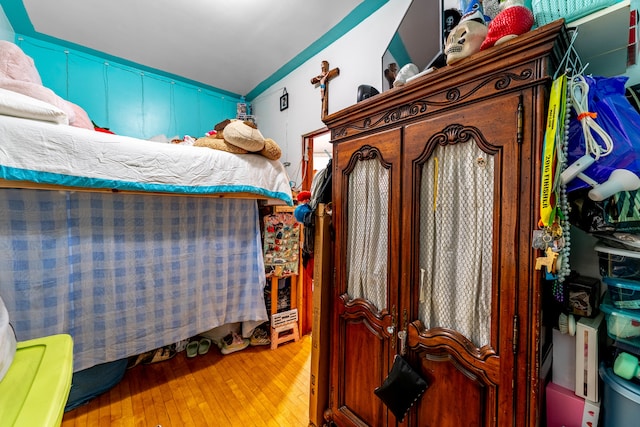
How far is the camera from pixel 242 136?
1.75 meters

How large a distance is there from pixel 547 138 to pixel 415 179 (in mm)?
399

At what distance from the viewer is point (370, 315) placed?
1159 millimetres

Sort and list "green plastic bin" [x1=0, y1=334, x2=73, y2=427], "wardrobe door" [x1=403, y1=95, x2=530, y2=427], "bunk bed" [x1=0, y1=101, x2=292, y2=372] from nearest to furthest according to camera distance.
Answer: "green plastic bin" [x1=0, y1=334, x2=73, y2=427], "wardrobe door" [x1=403, y1=95, x2=530, y2=427], "bunk bed" [x1=0, y1=101, x2=292, y2=372]

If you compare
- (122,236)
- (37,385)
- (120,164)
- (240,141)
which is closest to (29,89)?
(120,164)

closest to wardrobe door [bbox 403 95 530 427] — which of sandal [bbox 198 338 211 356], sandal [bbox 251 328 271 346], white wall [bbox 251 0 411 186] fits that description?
white wall [bbox 251 0 411 186]

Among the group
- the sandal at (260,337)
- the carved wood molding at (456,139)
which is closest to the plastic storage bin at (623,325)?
the carved wood molding at (456,139)

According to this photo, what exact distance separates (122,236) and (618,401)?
254 cm

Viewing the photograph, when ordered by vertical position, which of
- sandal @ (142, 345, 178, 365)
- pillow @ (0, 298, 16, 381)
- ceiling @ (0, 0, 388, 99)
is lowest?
sandal @ (142, 345, 178, 365)

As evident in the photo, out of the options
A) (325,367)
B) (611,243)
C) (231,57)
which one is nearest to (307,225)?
(325,367)

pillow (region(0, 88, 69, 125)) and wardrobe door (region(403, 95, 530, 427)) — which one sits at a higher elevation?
pillow (region(0, 88, 69, 125))

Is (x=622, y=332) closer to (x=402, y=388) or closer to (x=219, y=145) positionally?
(x=402, y=388)

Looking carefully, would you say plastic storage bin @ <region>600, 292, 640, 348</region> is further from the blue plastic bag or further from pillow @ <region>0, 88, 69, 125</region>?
pillow @ <region>0, 88, 69, 125</region>

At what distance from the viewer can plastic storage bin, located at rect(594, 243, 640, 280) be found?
71cm

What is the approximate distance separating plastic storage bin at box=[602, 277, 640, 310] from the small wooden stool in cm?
219
